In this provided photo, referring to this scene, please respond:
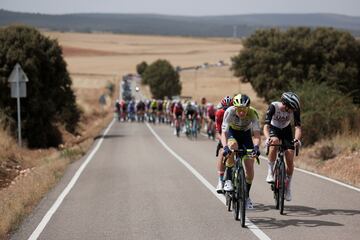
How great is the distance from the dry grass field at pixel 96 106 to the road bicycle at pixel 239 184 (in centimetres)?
321

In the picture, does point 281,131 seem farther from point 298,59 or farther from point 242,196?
point 298,59

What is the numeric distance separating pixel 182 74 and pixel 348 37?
7122 cm

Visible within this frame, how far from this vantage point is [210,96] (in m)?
78.5

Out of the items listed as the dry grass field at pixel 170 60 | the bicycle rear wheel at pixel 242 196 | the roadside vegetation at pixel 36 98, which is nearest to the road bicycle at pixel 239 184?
the bicycle rear wheel at pixel 242 196

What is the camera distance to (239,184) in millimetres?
9750

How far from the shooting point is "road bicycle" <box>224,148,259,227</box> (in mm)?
9541

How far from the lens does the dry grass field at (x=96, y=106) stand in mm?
14016

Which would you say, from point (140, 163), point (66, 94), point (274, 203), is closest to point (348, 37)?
point (66, 94)

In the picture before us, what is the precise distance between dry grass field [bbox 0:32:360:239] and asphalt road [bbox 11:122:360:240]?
1.52ft

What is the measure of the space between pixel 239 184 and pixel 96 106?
60.9 metres

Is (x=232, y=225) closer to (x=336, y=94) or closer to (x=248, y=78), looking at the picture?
(x=336, y=94)

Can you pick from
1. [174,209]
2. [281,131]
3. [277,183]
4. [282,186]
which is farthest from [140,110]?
[282,186]

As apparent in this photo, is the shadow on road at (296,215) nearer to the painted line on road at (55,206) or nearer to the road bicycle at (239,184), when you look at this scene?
the road bicycle at (239,184)

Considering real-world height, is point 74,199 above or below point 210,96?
above
